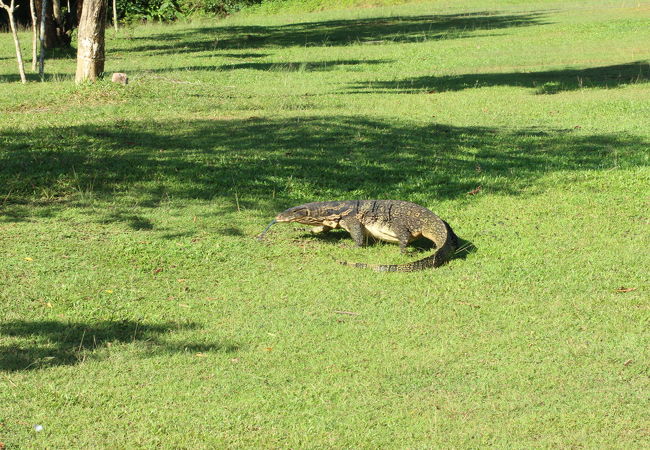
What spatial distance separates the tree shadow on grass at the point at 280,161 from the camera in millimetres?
8852

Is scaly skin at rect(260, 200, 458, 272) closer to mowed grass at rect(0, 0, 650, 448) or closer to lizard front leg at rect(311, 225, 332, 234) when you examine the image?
lizard front leg at rect(311, 225, 332, 234)

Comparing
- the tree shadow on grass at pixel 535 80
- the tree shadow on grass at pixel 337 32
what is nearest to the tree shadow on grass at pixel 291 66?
the tree shadow on grass at pixel 535 80

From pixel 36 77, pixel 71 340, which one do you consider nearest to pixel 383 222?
pixel 71 340

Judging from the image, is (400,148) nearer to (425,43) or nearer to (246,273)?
(246,273)

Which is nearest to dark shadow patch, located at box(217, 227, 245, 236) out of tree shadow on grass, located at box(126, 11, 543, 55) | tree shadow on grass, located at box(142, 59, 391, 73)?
tree shadow on grass, located at box(142, 59, 391, 73)

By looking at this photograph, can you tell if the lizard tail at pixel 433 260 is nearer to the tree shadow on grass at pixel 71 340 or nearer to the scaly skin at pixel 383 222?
the scaly skin at pixel 383 222

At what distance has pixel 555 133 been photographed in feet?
39.1

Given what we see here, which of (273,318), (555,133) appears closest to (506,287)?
(273,318)

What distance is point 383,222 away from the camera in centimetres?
711

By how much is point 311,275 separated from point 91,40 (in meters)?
10.2

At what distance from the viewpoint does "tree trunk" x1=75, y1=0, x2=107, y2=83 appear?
14766 mm

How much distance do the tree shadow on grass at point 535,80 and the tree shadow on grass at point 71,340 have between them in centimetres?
1149

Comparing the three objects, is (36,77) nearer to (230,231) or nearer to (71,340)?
(230,231)

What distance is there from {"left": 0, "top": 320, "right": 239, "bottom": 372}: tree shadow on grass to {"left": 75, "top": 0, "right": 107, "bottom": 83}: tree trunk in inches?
408
